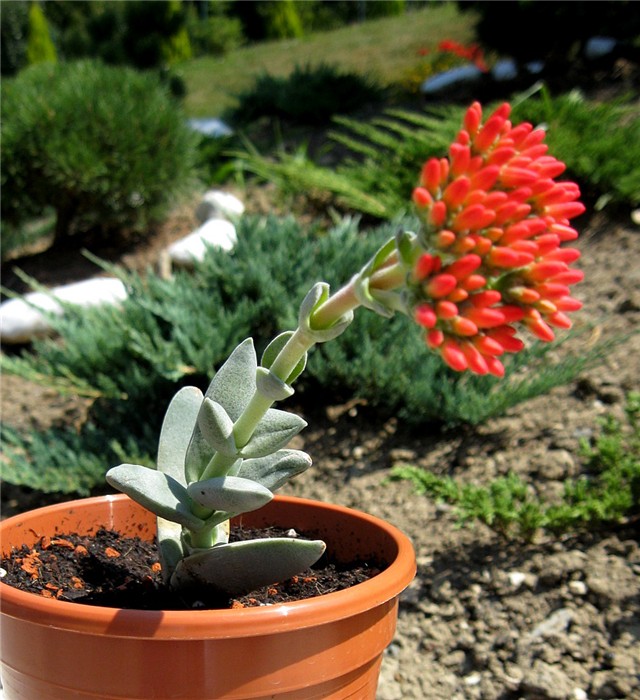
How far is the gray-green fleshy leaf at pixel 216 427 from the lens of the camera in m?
1.08

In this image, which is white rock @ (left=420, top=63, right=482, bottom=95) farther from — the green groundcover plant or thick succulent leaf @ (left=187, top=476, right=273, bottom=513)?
thick succulent leaf @ (left=187, top=476, right=273, bottom=513)

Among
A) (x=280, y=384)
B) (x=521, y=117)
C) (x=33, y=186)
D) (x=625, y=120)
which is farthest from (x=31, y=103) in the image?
(x=280, y=384)

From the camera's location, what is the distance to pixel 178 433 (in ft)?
4.23

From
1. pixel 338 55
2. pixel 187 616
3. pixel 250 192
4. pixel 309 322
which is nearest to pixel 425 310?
pixel 309 322

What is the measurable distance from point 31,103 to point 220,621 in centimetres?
417

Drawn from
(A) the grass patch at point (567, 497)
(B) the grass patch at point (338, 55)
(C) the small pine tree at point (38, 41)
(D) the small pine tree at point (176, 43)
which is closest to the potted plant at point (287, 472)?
(A) the grass patch at point (567, 497)

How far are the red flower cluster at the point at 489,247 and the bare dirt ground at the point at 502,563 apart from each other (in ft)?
3.57

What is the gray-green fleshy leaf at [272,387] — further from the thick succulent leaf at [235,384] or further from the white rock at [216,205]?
the white rock at [216,205]

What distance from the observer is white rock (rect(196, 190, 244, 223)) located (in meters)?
4.91

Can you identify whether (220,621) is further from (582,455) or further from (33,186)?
(33,186)

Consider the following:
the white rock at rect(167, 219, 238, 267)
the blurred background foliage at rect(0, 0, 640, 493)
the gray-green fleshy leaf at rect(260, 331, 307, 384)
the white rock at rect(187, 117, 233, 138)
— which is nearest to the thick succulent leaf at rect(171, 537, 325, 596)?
the gray-green fleshy leaf at rect(260, 331, 307, 384)

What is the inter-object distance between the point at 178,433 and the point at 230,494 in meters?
0.24

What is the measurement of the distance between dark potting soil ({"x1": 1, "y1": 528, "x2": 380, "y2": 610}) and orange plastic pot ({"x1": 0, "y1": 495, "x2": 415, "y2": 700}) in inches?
5.3

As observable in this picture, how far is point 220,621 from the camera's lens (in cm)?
101
